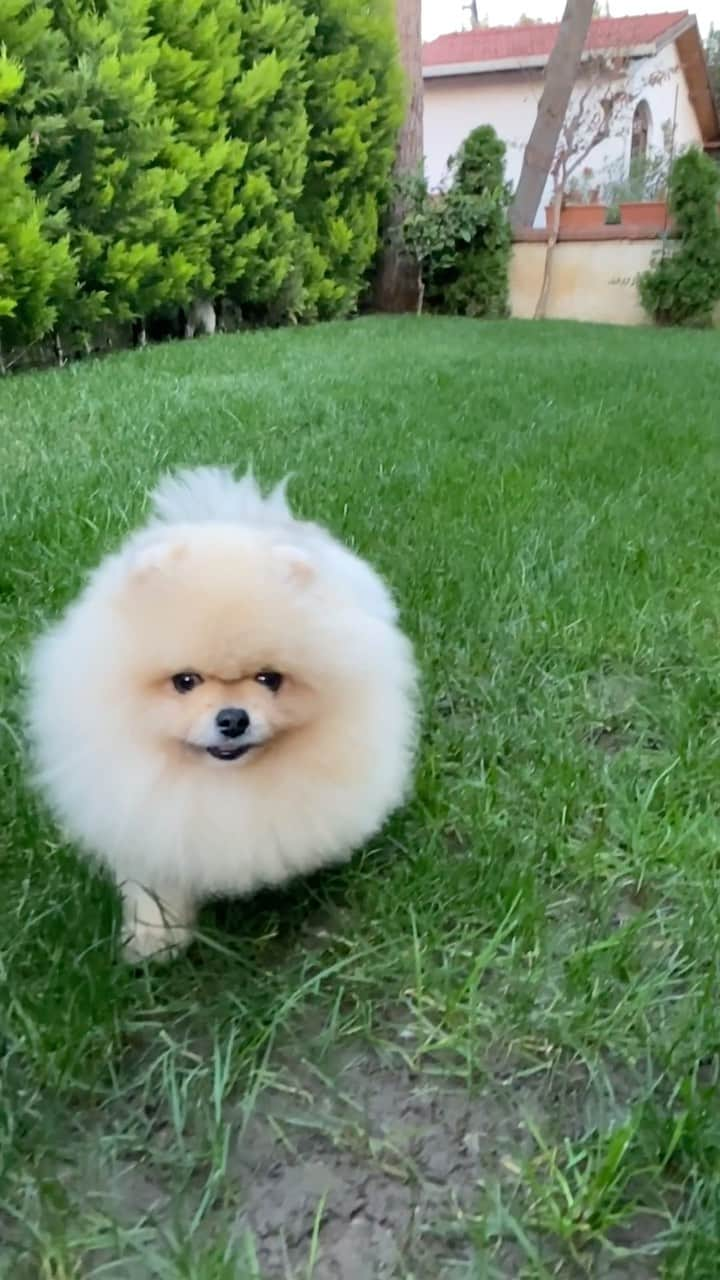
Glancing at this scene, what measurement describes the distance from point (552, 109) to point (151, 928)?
14443mm

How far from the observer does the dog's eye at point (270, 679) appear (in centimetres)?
141

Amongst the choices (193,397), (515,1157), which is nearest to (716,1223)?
(515,1157)

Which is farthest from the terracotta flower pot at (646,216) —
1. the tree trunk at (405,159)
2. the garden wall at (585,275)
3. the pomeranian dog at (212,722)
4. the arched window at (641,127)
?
the pomeranian dog at (212,722)

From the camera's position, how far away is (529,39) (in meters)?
21.8

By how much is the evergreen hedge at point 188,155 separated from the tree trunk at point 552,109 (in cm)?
315

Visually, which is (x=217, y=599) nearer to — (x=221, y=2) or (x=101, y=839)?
(x=101, y=839)

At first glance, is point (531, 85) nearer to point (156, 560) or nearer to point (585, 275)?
point (585, 275)

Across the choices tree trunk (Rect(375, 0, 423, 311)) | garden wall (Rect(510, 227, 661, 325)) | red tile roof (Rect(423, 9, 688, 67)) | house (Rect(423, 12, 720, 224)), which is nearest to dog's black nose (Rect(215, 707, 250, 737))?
tree trunk (Rect(375, 0, 423, 311))

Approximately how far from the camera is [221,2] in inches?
309

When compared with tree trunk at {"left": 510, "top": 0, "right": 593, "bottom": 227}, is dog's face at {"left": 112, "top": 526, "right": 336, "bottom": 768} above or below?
below

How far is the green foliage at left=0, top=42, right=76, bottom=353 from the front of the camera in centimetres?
584

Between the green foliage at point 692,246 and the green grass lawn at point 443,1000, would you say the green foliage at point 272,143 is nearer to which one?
the green foliage at point 692,246

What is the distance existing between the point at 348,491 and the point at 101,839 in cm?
231

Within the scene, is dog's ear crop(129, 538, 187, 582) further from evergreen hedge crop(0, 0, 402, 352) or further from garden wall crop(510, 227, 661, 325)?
garden wall crop(510, 227, 661, 325)
